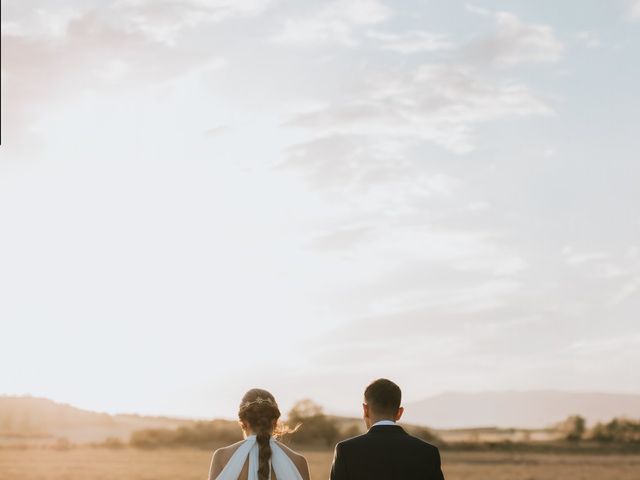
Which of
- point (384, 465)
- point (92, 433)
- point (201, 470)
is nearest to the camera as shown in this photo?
point (384, 465)

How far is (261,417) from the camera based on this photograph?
26.7ft

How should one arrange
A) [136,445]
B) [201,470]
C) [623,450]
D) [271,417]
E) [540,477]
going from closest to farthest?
[271,417], [540,477], [201,470], [623,450], [136,445]

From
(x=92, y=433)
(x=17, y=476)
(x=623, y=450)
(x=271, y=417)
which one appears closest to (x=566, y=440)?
(x=623, y=450)

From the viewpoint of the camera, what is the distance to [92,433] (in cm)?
6297

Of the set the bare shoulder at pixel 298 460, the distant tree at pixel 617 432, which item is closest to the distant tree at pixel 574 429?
the distant tree at pixel 617 432

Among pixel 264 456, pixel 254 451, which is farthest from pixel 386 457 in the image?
pixel 254 451

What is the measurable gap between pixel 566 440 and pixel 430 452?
4369cm

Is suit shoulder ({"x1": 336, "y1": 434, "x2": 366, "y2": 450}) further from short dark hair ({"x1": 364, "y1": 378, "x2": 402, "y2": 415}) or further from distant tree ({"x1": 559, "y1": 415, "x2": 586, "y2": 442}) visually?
distant tree ({"x1": 559, "y1": 415, "x2": 586, "y2": 442})

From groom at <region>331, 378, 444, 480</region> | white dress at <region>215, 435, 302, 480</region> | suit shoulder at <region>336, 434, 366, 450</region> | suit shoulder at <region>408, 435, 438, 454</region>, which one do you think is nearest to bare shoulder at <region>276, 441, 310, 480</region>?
white dress at <region>215, 435, 302, 480</region>

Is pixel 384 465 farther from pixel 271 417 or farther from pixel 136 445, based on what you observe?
pixel 136 445

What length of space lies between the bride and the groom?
2.59 ft

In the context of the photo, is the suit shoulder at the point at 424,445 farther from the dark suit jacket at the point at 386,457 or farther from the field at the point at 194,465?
the field at the point at 194,465

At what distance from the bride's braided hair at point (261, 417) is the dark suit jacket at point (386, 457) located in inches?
33.1

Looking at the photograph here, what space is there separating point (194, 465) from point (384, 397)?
Answer: 37.2 m
